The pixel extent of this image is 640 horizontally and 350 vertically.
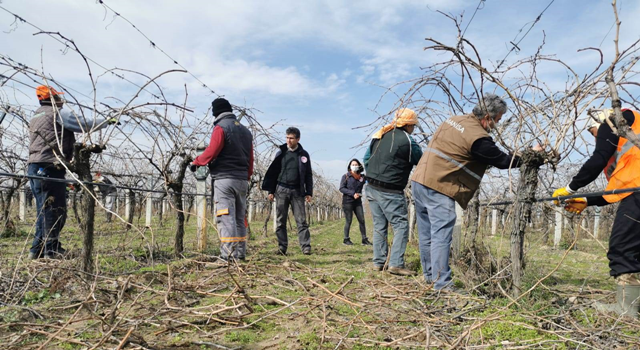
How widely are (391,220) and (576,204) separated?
179 cm

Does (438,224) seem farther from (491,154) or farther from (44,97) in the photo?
(44,97)

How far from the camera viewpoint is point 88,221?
12.0ft

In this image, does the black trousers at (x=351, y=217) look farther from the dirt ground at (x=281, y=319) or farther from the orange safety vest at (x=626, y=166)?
the orange safety vest at (x=626, y=166)

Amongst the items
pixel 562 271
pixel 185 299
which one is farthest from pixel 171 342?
pixel 562 271

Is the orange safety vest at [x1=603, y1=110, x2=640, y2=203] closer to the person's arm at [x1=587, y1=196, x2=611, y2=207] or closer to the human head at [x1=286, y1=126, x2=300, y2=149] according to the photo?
the person's arm at [x1=587, y1=196, x2=611, y2=207]

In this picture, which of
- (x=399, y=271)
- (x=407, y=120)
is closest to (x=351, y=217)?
(x=399, y=271)

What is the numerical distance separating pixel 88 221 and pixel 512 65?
3.82 metres

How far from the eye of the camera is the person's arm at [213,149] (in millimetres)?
4703

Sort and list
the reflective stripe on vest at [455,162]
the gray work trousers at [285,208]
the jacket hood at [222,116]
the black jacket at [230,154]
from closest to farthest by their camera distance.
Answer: the reflective stripe on vest at [455,162], the black jacket at [230,154], the jacket hood at [222,116], the gray work trousers at [285,208]

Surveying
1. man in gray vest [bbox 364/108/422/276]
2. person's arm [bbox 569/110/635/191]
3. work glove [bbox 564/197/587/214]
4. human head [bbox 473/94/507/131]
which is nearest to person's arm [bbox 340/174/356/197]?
man in gray vest [bbox 364/108/422/276]

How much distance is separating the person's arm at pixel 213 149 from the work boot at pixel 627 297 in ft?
12.7

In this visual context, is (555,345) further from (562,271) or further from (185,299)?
(562,271)

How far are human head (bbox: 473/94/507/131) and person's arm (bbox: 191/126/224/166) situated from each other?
9.18ft

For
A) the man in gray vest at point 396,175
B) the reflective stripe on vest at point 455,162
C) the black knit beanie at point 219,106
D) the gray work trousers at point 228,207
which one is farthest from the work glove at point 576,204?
the black knit beanie at point 219,106
